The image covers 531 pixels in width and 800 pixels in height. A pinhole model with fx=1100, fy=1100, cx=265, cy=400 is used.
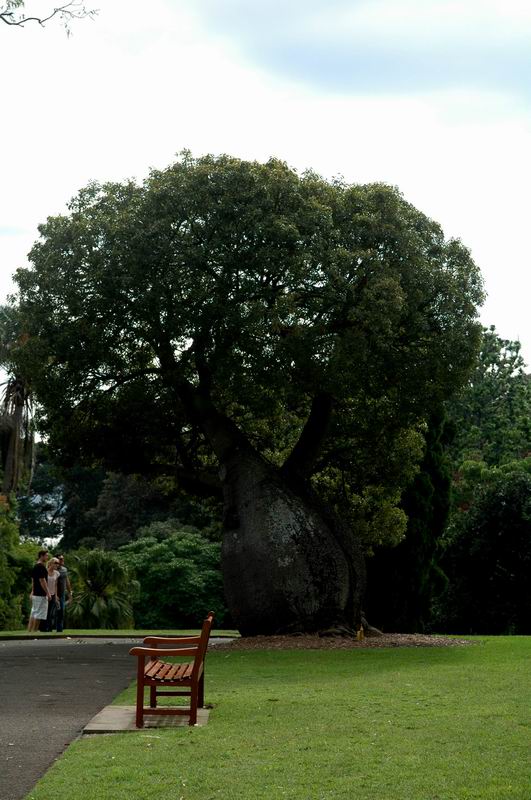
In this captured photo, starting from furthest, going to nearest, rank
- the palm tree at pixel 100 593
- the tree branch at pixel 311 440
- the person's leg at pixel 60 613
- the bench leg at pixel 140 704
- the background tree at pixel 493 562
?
the background tree at pixel 493 562
the palm tree at pixel 100 593
the person's leg at pixel 60 613
the tree branch at pixel 311 440
the bench leg at pixel 140 704

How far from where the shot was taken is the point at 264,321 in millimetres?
21625

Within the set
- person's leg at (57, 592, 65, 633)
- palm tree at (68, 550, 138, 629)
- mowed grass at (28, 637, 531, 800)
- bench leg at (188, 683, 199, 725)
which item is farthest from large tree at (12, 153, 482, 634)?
palm tree at (68, 550, 138, 629)

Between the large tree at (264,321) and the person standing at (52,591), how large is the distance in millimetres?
4544

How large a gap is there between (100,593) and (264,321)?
1707cm

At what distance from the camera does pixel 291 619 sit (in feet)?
72.4

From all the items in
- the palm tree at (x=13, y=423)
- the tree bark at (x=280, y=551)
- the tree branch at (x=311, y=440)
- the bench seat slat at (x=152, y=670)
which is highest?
the palm tree at (x=13, y=423)

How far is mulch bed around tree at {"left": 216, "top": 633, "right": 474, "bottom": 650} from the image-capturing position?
66.8 ft

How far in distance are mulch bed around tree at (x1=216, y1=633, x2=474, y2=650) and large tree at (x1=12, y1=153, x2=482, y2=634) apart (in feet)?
2.34

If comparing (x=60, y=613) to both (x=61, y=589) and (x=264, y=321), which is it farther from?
(x=264, y=321)

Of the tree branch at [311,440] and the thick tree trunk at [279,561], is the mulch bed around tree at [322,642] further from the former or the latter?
the tree branch at [311,440]

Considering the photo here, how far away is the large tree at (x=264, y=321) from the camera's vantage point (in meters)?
21.6

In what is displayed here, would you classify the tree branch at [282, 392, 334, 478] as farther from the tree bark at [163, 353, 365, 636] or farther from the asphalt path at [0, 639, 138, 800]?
the asphalt path at [0, 639, 138, 800]

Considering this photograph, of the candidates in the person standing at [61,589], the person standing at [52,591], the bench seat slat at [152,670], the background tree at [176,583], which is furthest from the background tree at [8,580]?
the bench seat slat at [152,670]

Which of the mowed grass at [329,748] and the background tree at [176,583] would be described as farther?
the background tree at [176,583]
